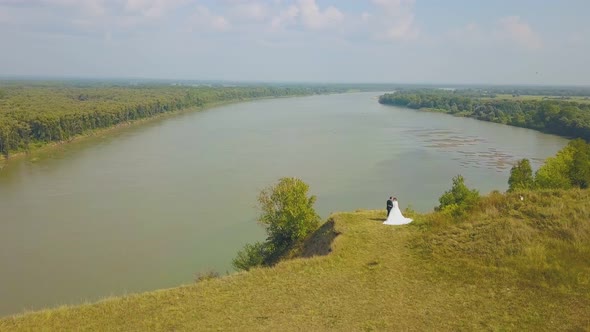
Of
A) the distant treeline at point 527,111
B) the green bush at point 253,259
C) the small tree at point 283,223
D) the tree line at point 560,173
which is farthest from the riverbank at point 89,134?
the distant treeline at point 527,111

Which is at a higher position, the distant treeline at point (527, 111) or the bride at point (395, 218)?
the bride at point (395, 218)

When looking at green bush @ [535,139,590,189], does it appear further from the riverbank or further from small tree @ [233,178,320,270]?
the riverbank

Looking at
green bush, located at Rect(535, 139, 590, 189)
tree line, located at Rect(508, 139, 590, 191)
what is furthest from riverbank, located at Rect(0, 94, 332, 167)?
green bush, located at Rect(535, 139, 590, 189)

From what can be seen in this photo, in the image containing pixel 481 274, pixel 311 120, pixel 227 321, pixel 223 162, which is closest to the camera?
pixel 227 321

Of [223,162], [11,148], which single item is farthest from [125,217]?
[11,148]

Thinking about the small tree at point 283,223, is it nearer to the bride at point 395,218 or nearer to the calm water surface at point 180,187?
the bride at point 395,218

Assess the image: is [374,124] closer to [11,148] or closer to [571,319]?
[11,148]
